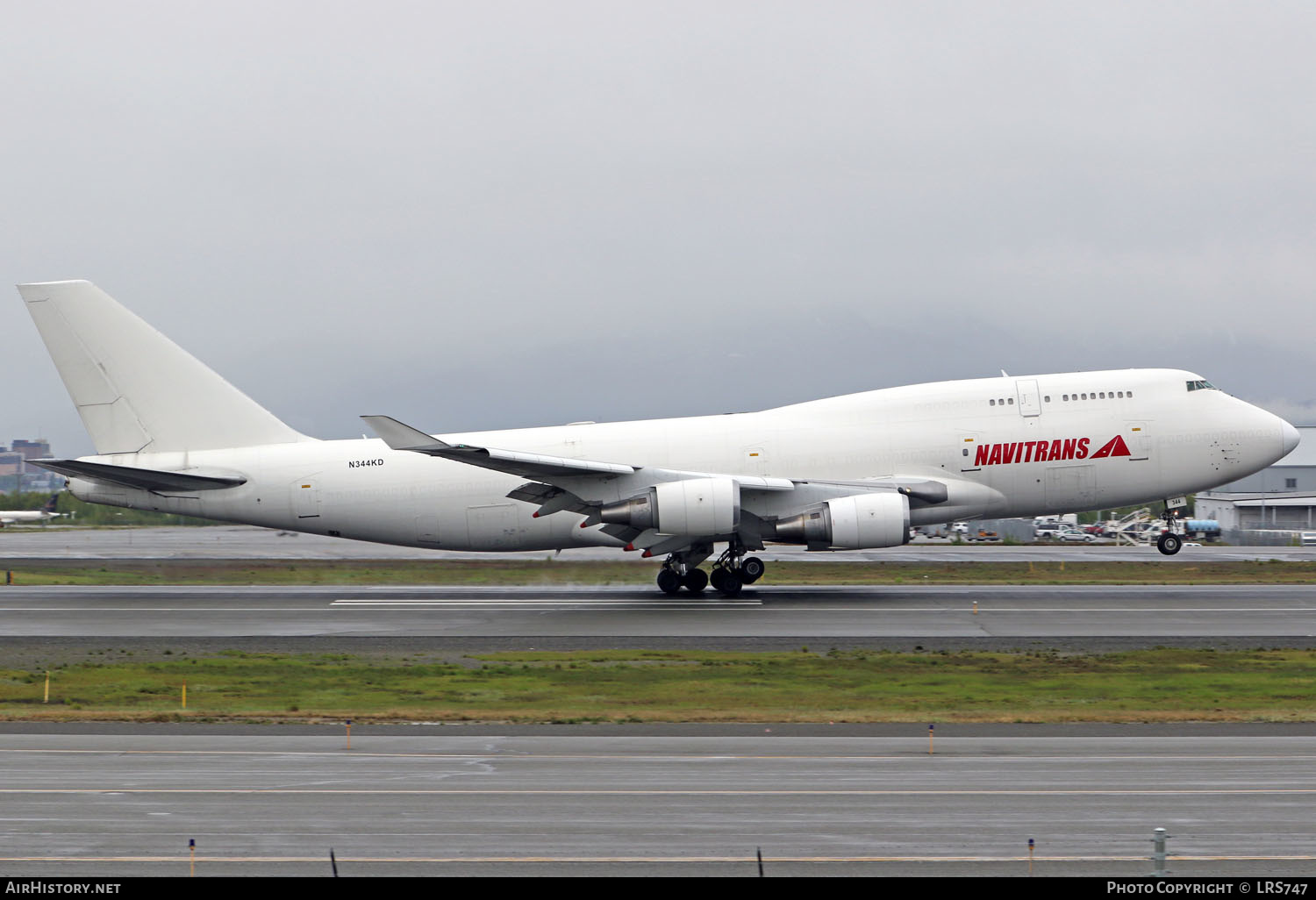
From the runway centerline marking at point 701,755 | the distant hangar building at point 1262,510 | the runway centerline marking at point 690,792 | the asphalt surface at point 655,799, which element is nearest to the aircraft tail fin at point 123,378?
the asphalt surface at point 655,799

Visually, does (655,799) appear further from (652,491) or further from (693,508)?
(652,491)

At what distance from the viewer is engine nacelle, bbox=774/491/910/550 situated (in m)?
34.4

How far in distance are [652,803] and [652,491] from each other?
70.6 ft

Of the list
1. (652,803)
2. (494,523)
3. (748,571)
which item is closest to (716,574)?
(748,571)

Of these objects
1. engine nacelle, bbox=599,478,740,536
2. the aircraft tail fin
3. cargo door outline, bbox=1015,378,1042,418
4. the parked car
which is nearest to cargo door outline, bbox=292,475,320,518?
the aircraft tail fin

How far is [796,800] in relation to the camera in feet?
43.9

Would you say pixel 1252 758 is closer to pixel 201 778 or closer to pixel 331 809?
pixel 331 809

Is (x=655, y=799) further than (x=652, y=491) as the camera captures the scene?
No

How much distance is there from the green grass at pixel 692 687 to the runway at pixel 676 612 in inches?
134

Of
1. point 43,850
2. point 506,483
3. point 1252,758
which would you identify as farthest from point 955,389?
point 43,850

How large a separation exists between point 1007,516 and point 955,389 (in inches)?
168

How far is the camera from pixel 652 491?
34.7 m

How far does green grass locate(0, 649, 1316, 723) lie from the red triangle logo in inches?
450

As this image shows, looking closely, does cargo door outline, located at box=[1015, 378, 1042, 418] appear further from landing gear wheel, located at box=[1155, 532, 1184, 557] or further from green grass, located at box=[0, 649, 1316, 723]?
green grass, located at box=[0, 649, 1316, 723]
